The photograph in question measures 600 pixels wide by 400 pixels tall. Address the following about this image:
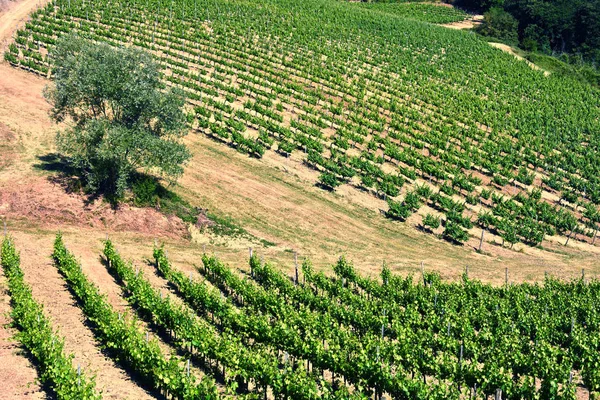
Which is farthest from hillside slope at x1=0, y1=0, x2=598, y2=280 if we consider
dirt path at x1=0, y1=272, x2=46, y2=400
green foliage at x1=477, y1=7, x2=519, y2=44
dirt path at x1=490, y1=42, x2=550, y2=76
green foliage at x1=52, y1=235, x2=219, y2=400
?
green foliage at x1=477, y1=7, x2=519, y2=44

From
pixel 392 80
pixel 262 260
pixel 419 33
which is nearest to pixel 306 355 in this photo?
pixel 262 260

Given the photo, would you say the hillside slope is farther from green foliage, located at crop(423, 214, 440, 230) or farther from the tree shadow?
green foliage, located at crop(423, 214, 440, 230)

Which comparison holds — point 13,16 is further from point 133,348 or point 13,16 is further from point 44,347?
point 133,348

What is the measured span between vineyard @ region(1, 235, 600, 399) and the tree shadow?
765 cm

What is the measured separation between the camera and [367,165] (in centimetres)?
5666

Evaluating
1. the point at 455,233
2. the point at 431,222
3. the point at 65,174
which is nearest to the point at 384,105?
the point at 431,222

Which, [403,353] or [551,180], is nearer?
[403,353]

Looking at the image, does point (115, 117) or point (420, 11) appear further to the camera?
point (420, 11)

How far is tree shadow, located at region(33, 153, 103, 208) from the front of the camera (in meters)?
42.0

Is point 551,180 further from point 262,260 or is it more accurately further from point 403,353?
point 403,353

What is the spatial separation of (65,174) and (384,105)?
4038 cm

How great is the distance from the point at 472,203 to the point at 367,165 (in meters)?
9.99

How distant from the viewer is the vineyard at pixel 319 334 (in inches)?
896

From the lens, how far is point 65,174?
144 feet
